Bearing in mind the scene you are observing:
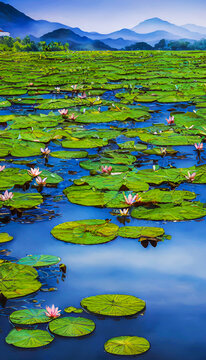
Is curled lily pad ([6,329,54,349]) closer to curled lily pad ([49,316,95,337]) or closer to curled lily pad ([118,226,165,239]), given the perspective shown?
curled lily pad ([49,316,95,337])

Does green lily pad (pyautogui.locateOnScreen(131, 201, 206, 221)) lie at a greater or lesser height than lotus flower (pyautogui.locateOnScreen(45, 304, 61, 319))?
greater

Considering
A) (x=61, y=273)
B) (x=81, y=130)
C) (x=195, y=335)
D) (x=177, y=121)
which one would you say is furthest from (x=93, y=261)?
(x=177, y=121)

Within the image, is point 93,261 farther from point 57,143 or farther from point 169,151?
point 57,143

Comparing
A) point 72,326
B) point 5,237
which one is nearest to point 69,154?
point 5,237

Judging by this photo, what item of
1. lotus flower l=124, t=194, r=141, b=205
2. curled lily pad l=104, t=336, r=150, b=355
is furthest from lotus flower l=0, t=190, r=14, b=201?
curled lily pad l=104, t=336, r=150, b=355

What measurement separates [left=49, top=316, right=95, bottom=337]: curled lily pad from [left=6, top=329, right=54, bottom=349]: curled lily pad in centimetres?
4

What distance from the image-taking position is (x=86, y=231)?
2451 millimetres

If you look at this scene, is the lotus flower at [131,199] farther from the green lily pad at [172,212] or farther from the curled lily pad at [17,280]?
the curled lily pad at [17,280]

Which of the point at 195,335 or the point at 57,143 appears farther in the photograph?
the point at 57,143

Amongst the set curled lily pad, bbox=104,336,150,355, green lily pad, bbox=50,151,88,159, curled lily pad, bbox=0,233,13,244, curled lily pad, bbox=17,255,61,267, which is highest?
green lily pad, bbox=50,151,88,159

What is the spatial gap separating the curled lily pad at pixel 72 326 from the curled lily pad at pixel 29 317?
0.06m

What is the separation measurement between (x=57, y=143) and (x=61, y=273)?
265 cm

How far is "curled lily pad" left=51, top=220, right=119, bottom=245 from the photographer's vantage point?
7.72 ft

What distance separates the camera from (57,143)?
456 centimetres
